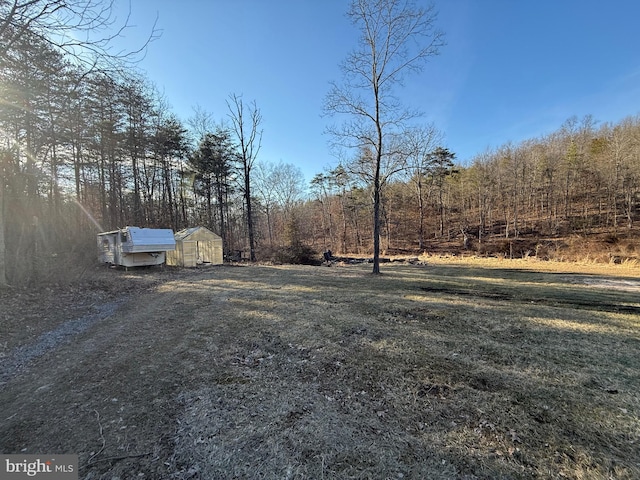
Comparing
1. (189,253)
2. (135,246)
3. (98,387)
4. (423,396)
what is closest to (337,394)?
(423,396)

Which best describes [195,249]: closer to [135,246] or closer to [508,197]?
[135,246]

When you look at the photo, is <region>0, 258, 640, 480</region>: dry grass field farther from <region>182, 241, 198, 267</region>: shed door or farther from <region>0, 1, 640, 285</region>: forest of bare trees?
<region>182, 241, 198, 267</region>: shed door

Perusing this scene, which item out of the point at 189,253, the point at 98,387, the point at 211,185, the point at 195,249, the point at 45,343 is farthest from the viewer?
the point at 211,185

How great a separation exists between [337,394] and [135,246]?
13406 millimetres

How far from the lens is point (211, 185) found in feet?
77.6

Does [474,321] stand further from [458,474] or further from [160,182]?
[160,182]

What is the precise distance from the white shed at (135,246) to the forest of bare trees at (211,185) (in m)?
1.80

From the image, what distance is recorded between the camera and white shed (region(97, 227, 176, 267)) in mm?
12852

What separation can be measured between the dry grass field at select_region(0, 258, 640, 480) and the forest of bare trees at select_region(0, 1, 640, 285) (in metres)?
4.91

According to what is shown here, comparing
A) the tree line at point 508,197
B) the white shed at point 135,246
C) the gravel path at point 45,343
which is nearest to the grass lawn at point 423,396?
the gravel path at point 45,343

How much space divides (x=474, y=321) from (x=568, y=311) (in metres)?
2.35

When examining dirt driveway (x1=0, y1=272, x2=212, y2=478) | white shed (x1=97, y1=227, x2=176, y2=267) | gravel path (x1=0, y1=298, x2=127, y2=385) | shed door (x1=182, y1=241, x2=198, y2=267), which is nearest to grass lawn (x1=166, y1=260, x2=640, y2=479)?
dirt driveway (x1=0, y1=272, x2=212, y2=478)

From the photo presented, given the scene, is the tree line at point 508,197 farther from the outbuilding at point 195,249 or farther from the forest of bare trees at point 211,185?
the outbuilding at point 195,249

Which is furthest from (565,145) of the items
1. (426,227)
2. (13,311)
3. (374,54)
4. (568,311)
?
(13,311)
